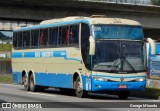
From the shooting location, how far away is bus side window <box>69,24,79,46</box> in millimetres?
23438

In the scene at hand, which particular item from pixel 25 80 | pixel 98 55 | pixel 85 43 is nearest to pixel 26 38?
pixel 25 80

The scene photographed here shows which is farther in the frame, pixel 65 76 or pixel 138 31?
pixel 65 76

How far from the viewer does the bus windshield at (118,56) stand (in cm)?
2191

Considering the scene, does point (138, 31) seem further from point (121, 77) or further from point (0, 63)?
point (0, 63)

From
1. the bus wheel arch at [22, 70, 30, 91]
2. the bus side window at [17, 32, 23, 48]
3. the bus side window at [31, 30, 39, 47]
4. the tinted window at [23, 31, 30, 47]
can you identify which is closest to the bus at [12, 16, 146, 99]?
the bus side window at [31, 30, 39, 47]

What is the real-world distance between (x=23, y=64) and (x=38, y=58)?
2.46 m

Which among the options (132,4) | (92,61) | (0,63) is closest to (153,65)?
(92,61)

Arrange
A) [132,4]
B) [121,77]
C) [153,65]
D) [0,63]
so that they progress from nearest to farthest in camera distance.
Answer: [121,77], [153,65], [132,4], [0,63]

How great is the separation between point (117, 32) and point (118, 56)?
116 centimetres

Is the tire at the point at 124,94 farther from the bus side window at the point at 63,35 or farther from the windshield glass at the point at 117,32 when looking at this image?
the bus side window at the point at 63,35

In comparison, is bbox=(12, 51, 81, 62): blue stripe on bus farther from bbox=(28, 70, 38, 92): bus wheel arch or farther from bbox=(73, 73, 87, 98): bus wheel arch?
bbox=(28, 70, 38, 92): bus wheel arch

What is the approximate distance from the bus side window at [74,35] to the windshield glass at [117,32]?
3.89 feet

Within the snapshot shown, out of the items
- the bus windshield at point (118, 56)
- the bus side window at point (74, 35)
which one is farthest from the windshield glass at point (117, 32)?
the bus side window at point (74, 35)

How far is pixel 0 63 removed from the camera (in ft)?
244
